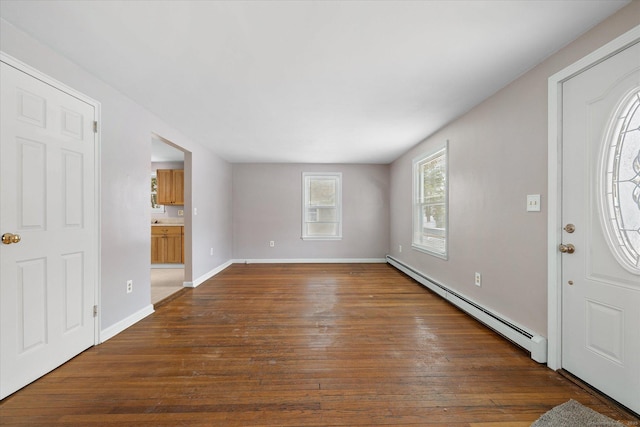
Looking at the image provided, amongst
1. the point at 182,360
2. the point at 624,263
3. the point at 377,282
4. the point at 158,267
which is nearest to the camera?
the point at 624,263

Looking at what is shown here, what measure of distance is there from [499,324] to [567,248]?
1011 millimetres

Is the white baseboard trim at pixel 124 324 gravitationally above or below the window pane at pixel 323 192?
below

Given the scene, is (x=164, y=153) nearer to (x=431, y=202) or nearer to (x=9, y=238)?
(x=9, y=238)

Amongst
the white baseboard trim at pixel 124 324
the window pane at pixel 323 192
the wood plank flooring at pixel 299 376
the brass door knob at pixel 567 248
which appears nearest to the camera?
the wood plank flooring at pixel 299 376

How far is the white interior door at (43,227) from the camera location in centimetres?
167

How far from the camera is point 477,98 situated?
108 inches

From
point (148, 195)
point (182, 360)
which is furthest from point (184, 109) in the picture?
point (182, 360)

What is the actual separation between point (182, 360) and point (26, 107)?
2.11m

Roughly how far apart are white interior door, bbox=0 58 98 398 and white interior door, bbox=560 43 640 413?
12.2 feet

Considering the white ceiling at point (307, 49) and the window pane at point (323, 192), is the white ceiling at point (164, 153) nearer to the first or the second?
the white ceiling at point (307, 49)

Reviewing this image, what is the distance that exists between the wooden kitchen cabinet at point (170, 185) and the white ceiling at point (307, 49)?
304 cm

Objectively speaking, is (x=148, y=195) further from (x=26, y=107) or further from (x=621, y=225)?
(x=621, y=225)

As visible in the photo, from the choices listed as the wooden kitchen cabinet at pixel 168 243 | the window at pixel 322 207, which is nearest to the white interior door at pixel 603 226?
the window at pixel 322 207

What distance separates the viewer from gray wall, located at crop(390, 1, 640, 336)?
6.77 ft
